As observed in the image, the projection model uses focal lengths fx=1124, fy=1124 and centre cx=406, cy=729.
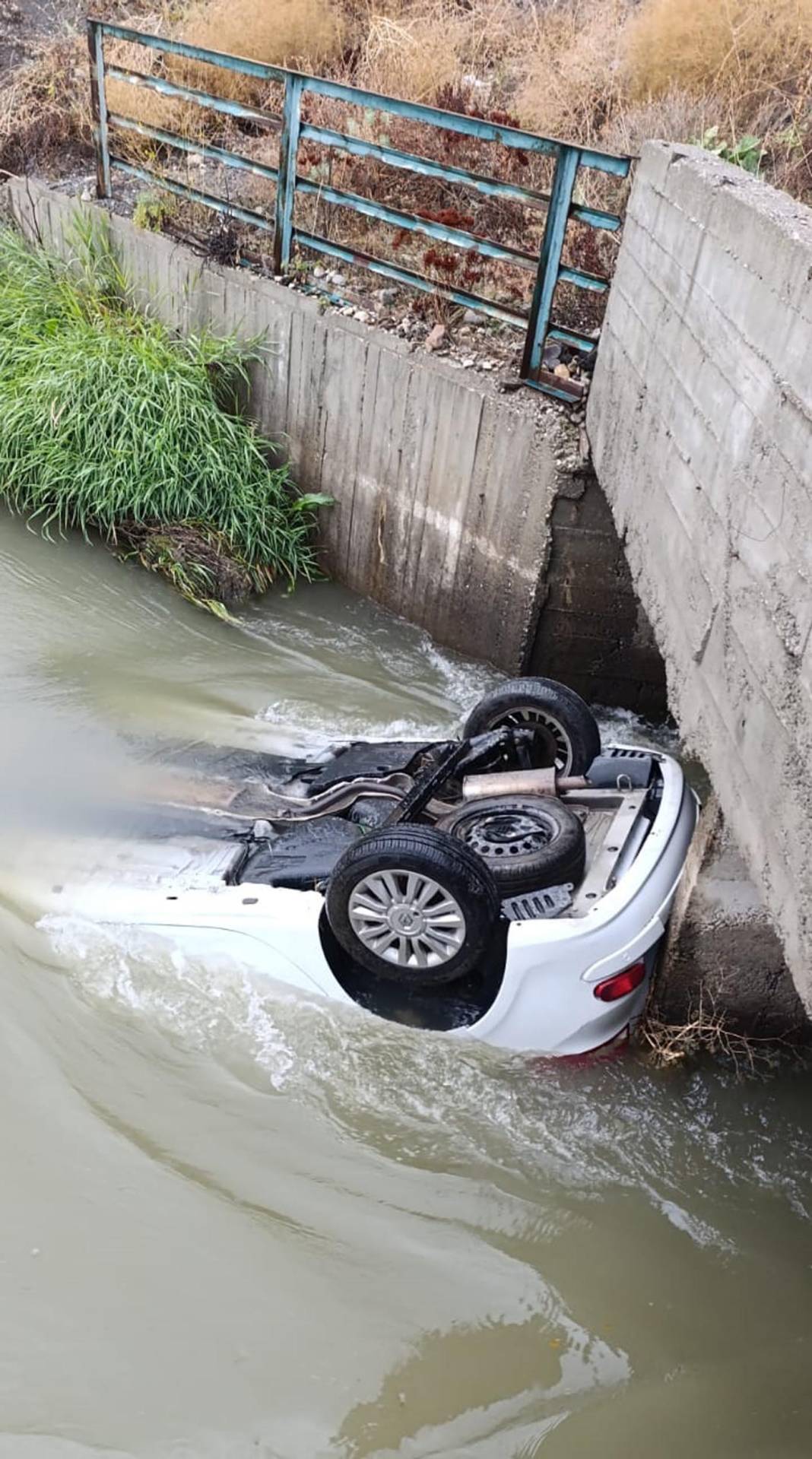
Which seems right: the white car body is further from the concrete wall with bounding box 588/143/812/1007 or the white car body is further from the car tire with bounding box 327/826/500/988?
the concrete wall with bounding box 588/143/812/1007

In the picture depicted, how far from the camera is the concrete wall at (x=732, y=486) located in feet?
9.60

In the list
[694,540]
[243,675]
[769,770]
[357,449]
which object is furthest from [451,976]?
[357,449]

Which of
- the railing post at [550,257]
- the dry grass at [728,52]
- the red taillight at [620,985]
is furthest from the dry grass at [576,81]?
the red taillight at [620,985]

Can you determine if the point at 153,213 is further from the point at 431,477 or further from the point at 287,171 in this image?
the point at 431,477

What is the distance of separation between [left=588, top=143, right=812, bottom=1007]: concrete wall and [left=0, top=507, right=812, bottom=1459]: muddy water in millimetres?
1450

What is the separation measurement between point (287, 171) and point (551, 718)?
471 cm

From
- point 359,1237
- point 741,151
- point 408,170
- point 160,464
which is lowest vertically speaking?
point 359,1237

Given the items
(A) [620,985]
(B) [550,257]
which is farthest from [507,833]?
(B) [550,257]

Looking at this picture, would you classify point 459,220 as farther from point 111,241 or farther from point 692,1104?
point 692,1104

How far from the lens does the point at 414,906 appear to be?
3873 millimetres

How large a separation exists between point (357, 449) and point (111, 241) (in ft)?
11.2

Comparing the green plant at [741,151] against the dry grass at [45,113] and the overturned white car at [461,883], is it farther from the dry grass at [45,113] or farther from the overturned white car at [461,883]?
the dry grass at [45,113]

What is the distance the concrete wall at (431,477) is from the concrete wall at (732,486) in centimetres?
112

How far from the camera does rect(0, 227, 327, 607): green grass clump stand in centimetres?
773
